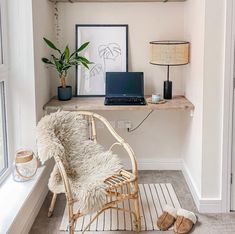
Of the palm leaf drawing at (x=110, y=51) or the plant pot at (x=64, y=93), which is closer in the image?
the plant pot at (x=64, y=93)


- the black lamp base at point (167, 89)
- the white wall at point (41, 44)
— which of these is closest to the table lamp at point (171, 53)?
the black lamp base at point (167, 89)

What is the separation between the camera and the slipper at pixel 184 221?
2734 millimetres

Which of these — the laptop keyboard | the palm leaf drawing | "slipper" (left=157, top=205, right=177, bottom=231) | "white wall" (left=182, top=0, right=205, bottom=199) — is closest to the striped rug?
"slipper" (left=157, top=205, right=177, bottom=231)

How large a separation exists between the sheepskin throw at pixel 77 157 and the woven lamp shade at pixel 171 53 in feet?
2.98

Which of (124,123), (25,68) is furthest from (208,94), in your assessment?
(25,68)

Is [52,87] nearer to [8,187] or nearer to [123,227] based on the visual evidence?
[8,187]

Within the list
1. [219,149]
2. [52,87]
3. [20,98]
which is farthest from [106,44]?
[219,149]

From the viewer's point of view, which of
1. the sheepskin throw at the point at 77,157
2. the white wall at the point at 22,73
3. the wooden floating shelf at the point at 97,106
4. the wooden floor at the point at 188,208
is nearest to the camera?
the sheepskin throw at the point at 77,157

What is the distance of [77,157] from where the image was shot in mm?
2932

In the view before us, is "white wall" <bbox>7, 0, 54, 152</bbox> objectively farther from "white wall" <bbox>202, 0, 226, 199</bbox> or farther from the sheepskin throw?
"white wall" <bbox>202, 0, 226, 199</bbox>

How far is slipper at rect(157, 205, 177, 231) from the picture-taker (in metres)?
2.80

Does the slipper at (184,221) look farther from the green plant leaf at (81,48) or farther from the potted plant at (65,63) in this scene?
the green plant leaf at (81,48)

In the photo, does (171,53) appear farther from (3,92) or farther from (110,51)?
(3,92)

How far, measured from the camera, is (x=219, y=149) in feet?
9.77
